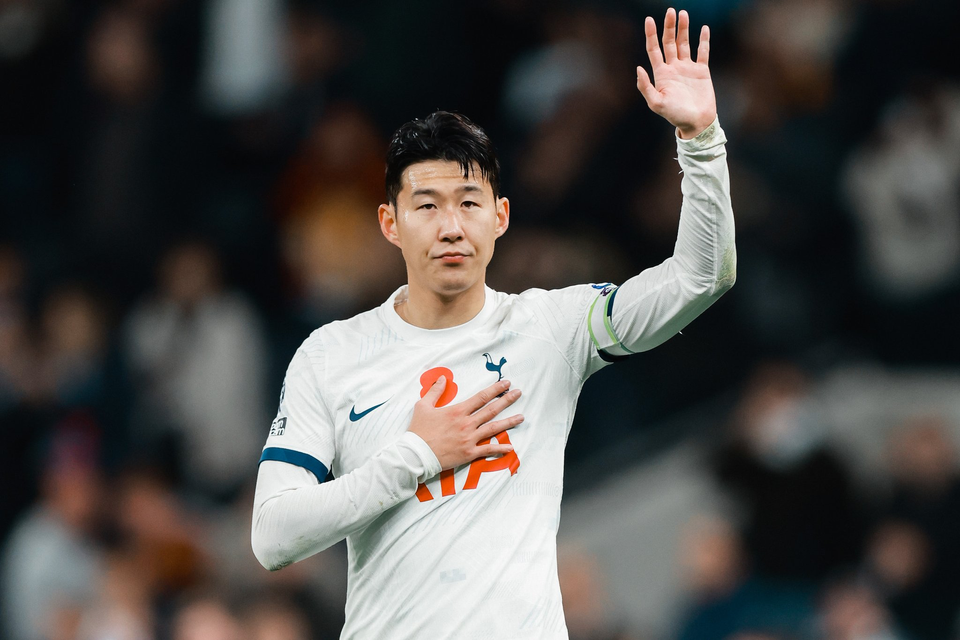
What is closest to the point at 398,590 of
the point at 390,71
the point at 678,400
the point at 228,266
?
the point at 678,400

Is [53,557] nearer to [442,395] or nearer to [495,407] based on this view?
[442,395]

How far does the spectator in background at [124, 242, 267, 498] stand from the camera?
9.63m

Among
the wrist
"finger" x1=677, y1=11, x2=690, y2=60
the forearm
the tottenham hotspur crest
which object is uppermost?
"finger" x1=677, y1=11, x2=690, y2=60

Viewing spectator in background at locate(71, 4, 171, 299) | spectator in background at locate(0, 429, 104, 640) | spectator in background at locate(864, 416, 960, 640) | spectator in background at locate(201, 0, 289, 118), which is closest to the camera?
spectator in background at locate(864, 416, 960, 640)

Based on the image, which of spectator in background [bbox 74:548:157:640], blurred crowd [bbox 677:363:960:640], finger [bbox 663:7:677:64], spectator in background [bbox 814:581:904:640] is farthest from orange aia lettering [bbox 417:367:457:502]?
spectator in background [bbox 814:581:904:640]

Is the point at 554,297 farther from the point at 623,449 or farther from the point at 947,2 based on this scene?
the point at 947,2

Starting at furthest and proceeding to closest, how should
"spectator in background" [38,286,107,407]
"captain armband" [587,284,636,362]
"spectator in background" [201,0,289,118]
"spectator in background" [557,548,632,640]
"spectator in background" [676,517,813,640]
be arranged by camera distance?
"spectator in background" [201,0,289,118] < "spectator in background" [38,286,107,407] < "spectator in background" [676,517,813,640] < "spectator in background" [557,548,632,640] < "captain armband" [587,284,636,362]

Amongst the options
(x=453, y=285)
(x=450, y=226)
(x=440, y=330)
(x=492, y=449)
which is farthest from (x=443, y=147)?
(x=492, y=449)

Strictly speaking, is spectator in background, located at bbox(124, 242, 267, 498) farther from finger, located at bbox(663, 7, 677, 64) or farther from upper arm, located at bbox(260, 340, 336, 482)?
finger, located at bbox(663, 7, 677, 64)

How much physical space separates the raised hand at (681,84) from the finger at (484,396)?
0.89 m

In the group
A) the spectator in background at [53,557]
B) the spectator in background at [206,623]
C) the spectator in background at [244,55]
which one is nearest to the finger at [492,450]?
the spectator in background at [206,623]

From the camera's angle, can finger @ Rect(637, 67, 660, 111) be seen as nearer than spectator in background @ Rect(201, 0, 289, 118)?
Yes

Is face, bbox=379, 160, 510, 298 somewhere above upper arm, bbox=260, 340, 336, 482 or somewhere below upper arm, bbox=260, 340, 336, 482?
above

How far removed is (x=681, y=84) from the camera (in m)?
3.73
